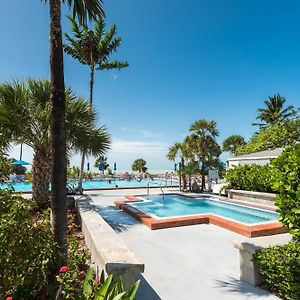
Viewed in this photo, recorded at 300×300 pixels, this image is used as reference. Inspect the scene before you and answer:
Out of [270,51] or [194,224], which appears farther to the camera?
[270,51]

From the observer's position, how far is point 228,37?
16000mm

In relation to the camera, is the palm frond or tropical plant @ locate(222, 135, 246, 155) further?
tropical plant @ locate(222, 135, 246, 155)

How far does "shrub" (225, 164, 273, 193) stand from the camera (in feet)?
46.1

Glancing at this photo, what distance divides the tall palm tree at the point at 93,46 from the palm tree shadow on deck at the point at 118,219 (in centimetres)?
693

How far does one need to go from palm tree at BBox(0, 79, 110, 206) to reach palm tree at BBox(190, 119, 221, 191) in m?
12.5

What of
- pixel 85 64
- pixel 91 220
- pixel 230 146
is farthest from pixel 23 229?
pixel 230 146

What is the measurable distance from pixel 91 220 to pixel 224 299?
3.58 meters

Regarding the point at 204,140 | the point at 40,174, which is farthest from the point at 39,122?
the point at 204,140

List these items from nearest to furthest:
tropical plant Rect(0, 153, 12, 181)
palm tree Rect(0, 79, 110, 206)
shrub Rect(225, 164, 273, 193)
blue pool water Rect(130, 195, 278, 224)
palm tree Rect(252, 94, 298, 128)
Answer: tropical plant Rect(0, 153, 12, 181), palm tree Rect(0, 79, 110, 206), blue pool water Rect(130, 195, 278, 224), shrub Rect(225, 164, 273, 193), palm tree Rect(252, 94, 298, 128)

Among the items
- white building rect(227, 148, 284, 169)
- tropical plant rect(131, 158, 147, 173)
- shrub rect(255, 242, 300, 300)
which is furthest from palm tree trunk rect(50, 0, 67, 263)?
tropical plant rect(131, 158, 147, 173)

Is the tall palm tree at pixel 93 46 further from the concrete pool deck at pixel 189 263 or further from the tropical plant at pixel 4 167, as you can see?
the tropical plant at pixel 4 167

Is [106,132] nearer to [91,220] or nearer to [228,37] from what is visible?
[91,220]

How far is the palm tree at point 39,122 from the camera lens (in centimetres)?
826

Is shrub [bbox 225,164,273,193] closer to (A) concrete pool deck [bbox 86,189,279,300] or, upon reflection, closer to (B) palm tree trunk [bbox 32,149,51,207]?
(A) concrete pool deck [bbox 86,189,279,300]
